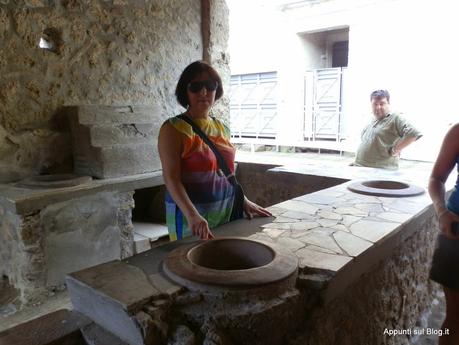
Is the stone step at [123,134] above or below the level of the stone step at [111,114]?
below

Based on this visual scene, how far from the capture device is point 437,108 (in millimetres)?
8094

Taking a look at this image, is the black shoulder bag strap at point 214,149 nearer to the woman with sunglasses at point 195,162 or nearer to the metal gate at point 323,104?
the woman with sunglasses at point 195,162

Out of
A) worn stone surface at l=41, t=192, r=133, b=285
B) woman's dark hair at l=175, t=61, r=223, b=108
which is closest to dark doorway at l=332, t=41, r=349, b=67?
worn stone surface at l=41, t=192, r=133, b=285

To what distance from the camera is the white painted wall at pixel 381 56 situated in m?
7.95

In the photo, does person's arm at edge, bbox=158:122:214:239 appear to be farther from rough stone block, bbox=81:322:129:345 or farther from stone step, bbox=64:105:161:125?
stone step, bbox=64:105:161:125

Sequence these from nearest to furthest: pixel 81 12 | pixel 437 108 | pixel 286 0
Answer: pixel 81 12 < pixel 437 108 < pixel 286 0

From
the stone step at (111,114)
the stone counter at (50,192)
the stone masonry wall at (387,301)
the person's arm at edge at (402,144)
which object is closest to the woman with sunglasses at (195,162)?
the stone masonry wall at (387,301)

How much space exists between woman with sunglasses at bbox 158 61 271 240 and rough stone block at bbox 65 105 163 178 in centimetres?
156

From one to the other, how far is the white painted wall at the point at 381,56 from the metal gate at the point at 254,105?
0.44 meters

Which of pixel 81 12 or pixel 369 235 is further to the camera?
pixel 81 12

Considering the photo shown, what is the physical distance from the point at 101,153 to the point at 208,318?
8.27ft

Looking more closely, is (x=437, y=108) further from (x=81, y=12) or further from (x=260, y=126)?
(x=81, y=12)

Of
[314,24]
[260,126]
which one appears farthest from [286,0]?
[260,126]

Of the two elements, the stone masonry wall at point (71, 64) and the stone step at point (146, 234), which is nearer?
the stone masonry wall at point (71, 64)
